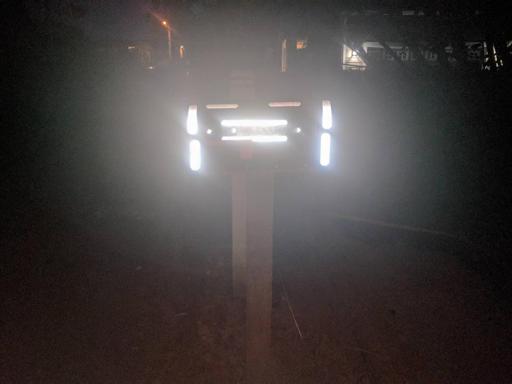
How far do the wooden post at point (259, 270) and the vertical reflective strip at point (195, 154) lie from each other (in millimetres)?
317

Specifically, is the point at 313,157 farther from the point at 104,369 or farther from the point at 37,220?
the point at 37,220

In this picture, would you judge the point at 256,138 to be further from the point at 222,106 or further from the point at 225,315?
the point at 225,315

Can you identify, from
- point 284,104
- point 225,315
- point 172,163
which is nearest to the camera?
point 284,104

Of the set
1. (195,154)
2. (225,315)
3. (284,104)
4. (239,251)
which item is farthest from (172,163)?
(284,104)

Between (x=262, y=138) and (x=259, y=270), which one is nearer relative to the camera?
(x=262, y=138)

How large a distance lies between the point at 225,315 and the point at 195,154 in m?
2.66

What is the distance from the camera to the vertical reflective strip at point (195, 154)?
7.38 ft

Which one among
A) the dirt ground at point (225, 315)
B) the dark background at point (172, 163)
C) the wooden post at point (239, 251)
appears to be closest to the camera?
the dirt ground at point (225, 315)

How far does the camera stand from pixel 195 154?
225 cm

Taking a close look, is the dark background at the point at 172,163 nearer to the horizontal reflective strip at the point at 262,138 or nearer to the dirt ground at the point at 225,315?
the dirt ground at the point at 225,315

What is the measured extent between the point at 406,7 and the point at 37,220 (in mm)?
8449

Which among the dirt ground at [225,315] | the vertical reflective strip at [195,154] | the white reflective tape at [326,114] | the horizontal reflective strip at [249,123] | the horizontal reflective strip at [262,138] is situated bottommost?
the dirt ground at [225,315]

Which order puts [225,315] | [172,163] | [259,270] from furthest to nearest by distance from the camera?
[172,163], [225,315], [259,270]

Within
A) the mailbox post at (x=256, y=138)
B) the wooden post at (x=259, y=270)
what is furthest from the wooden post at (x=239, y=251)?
the mailbox post at (x=256, y=138)
